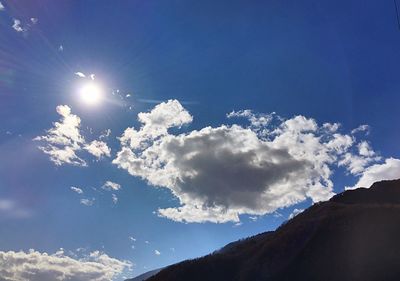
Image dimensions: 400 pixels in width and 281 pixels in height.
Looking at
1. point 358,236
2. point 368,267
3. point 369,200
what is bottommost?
point 368,267

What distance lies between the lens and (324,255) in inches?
3187

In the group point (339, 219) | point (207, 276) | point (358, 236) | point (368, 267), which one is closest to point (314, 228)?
point (339, 219)

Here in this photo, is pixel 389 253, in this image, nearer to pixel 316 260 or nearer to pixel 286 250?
pixel 316 260

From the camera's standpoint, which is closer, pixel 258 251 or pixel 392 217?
pixel 392 217

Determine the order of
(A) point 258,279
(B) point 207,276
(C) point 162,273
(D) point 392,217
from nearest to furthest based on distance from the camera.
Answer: (D) point 392,217 → (A) point 258,279 → (B) point 207,276 → (C) point 162,273

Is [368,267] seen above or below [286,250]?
below

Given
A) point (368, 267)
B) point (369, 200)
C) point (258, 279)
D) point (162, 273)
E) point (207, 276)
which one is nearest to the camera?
point (368, 267)

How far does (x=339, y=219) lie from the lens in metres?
87.3

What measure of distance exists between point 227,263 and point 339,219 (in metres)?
27.2

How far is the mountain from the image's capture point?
72750mm

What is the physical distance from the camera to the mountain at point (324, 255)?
72.8 m

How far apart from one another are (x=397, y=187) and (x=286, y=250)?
148 ft

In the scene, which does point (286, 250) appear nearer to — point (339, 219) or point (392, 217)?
point (339, 219)

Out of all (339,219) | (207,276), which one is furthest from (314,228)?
(207,276)
